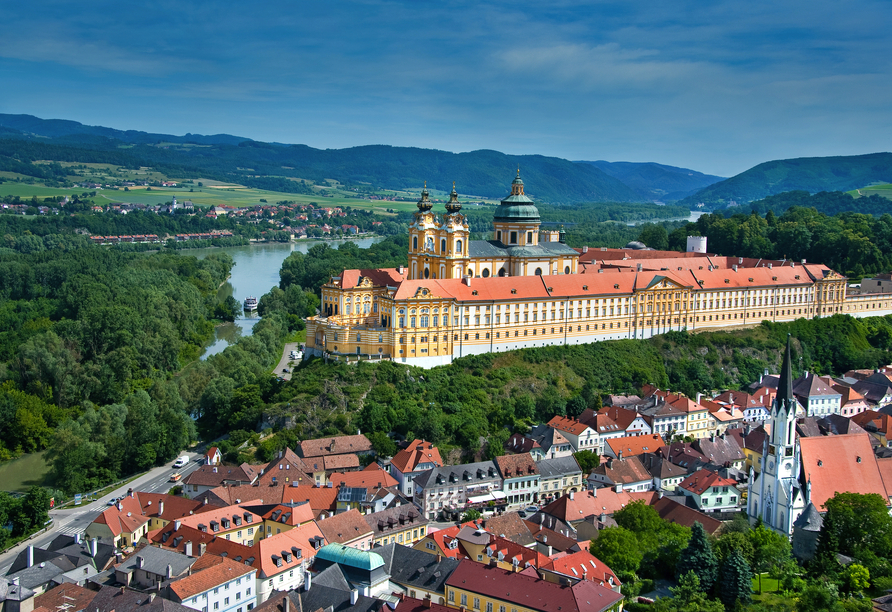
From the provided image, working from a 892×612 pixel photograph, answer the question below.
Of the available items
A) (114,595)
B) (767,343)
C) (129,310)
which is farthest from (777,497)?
(129,310)

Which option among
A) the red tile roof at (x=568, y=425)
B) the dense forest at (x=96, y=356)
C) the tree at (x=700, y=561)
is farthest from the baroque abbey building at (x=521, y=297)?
the tree at (x=700, y=561)

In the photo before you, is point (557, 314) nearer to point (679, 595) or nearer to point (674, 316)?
point (674, 316)

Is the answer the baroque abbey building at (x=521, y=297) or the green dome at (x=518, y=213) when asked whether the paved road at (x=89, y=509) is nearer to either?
the baroque abbey building at (x=521, y=297)

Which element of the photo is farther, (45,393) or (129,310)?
(129,310)

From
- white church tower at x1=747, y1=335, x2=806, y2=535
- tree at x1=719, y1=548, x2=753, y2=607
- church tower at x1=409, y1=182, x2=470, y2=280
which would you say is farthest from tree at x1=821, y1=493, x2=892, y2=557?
church tower at x1=409, y1=182, x2=470, y2=280

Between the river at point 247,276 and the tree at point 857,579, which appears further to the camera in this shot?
the river at point 247,276
